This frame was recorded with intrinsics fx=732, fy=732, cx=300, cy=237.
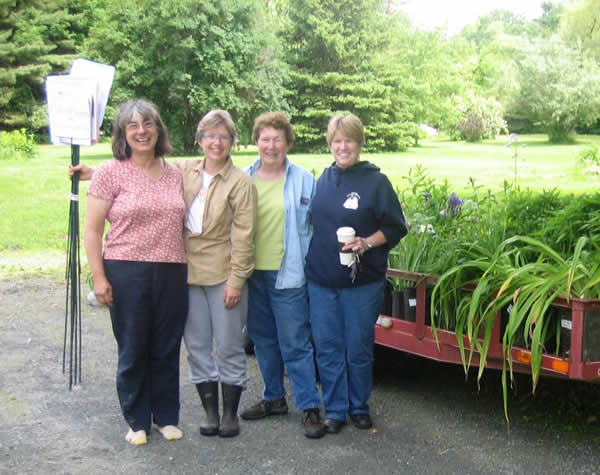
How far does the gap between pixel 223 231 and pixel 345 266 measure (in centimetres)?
68

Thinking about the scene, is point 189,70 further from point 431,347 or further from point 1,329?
point 431,347

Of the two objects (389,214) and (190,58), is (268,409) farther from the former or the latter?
(190,58)

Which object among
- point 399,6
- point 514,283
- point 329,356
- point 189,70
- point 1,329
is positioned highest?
point 399,6

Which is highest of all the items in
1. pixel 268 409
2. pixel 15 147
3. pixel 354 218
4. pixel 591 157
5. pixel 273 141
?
pixel 273 141

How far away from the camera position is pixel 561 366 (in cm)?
355

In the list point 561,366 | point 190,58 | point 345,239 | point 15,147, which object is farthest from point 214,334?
point 190,58

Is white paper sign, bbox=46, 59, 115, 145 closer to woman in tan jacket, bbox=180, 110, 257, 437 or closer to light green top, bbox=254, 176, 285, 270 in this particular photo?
woman in tan jacket, bbox=180, 110, 257, 437

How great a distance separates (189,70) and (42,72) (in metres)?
12.4

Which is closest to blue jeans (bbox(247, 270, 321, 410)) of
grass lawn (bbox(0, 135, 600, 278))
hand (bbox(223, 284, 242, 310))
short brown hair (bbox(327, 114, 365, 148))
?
hand (bbox(223, 284, 242, 310))

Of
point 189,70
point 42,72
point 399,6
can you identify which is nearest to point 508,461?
point 189,70

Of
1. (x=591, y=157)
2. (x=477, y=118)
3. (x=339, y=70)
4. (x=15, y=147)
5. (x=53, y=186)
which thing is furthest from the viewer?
(x=477, y=118)

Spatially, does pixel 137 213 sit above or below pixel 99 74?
below

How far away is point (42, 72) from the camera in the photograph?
44875 millimetres

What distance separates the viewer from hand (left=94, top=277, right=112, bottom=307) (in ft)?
12.4
